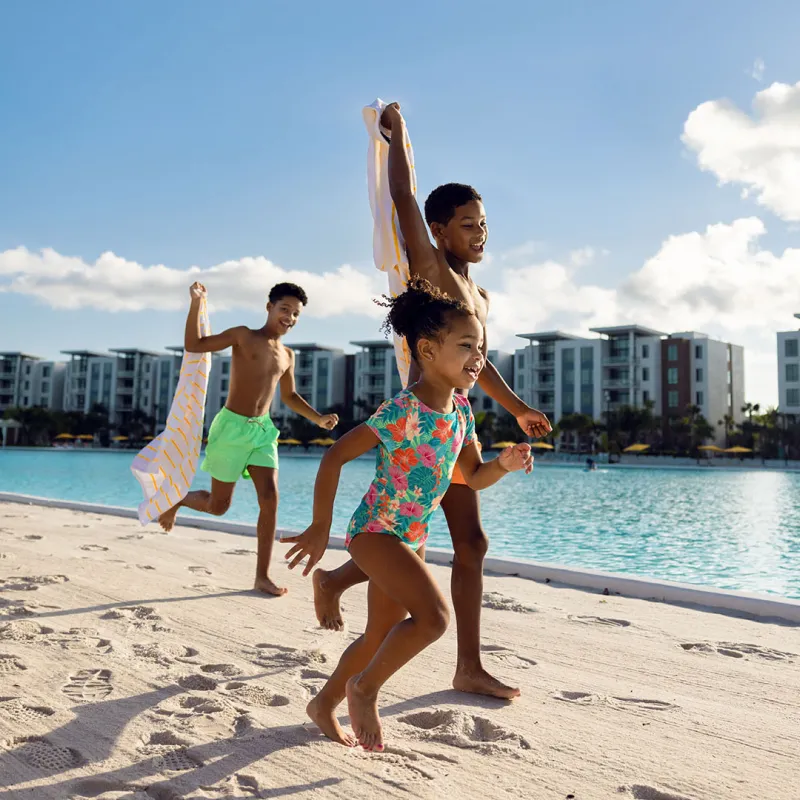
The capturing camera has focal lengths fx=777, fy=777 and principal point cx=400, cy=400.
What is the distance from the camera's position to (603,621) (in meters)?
3.86

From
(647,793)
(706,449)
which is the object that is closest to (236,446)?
(647,793)

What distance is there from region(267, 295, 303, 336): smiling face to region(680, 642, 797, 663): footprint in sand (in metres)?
2.84

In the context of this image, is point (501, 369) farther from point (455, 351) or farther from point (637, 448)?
point (455, 351)

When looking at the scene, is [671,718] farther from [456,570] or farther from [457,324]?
[457,324]

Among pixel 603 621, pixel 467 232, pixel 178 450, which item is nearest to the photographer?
pixel 467 232

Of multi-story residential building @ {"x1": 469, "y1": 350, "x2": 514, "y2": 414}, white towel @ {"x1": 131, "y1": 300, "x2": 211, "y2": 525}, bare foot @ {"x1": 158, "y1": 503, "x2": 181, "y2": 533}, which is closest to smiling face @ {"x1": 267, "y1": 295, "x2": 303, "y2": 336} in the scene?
white towel @ {"x1": 131, "y1": 300, "x2": 211, "y2": 525}

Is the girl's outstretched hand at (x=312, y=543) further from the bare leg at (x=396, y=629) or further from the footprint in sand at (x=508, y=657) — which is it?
the footprint in sand at (x=508, y=657)

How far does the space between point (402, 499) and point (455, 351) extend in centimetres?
46

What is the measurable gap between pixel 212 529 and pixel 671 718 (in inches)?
248

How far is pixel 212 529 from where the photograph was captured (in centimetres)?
806

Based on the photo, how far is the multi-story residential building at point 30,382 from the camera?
308 ft

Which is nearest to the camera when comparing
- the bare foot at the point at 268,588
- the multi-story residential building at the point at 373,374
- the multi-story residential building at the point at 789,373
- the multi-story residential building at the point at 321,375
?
the bare foot at the point at 268,588

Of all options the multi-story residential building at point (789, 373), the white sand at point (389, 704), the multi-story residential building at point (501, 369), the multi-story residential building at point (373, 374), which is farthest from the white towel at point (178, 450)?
the multi-story residential building at point (373, 374)

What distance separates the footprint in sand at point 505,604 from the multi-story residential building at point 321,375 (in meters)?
77.1
